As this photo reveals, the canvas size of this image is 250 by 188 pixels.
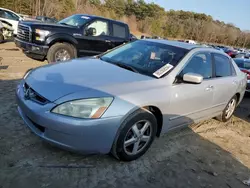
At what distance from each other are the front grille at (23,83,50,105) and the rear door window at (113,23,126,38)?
631 centimetres

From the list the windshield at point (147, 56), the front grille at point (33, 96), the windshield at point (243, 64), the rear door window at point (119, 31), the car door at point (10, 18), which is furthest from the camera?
the car door at point (10, 18)

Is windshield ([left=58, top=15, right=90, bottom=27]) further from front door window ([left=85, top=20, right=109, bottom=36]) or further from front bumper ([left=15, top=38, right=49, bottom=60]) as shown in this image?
front bumper ([left=15, top=38, right=49, bottom=60])

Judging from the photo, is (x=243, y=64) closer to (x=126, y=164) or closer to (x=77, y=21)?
(x=77, y=21)

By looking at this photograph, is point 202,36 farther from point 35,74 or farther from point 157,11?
point 35,74

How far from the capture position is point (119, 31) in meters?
9.46

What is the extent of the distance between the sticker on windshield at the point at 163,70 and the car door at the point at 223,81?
1.16 m

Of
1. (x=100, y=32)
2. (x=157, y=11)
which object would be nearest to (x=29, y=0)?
(x=100, y=32)

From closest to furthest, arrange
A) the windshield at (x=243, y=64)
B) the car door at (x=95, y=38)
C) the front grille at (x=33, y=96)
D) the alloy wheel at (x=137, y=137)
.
Answer: the front grille at (x=33, y=96) → the alloy wheel at (x=137, y=137) → the car door at (x=95, y=38) → the windshield at (x=243, y=64)

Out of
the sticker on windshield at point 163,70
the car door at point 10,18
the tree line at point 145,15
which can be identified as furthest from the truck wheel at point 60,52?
the tree line at point 145,15

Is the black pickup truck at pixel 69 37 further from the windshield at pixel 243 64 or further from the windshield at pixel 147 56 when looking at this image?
the windshield at pixel 243 64

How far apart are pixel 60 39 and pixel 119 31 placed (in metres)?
2.27

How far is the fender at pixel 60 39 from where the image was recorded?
25.9 feet

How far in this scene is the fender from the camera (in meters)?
7.90

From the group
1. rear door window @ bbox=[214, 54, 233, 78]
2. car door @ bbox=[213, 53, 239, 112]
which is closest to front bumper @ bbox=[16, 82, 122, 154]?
car door @ bbox=[213, 53, 239, 112]
